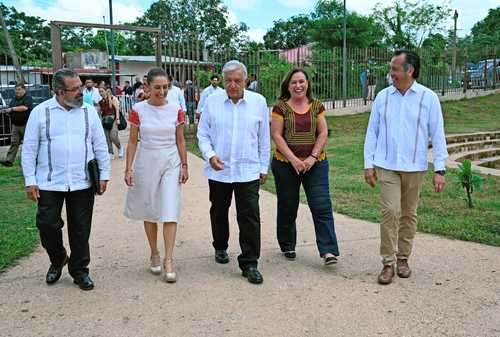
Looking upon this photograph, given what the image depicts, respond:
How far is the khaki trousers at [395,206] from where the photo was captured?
4371mm

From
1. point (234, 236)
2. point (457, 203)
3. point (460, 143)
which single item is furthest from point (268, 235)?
point (460, 143)

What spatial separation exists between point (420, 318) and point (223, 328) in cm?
124

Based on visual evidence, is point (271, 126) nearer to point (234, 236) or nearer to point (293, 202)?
point (293, 202)

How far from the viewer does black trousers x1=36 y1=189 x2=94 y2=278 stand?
4.14 m

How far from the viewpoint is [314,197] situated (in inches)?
184

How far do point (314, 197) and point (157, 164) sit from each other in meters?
1.28

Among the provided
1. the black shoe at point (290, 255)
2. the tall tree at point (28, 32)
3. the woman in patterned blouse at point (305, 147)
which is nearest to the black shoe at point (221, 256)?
the black shoe at point (290, 255)

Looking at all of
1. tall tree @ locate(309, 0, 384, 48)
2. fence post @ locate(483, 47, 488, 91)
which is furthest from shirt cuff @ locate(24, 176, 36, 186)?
tall tree @ locate(309, 0, 384, 48)

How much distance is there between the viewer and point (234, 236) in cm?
577

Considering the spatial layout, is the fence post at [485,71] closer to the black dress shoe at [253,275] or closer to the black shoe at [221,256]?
the black shoe at [221,256]

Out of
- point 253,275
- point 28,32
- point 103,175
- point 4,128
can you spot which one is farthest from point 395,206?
point 28,32

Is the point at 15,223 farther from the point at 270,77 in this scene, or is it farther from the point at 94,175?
the point at 270,77

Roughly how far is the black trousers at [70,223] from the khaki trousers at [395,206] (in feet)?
7.23

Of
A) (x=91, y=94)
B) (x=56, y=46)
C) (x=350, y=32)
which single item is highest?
(x=350, y=32)
